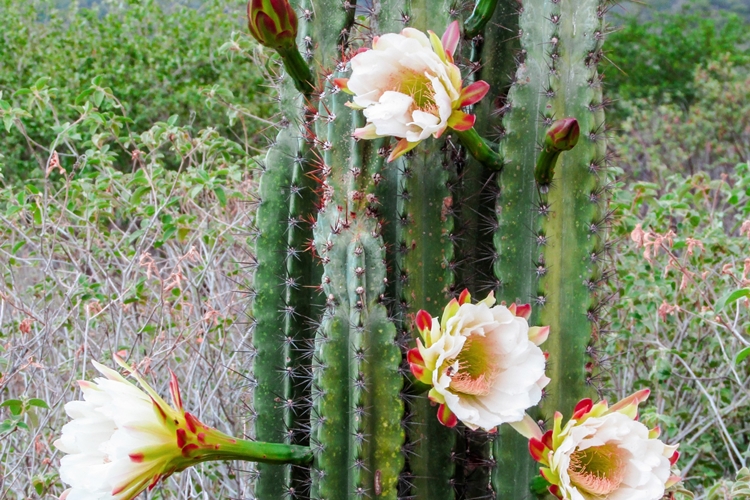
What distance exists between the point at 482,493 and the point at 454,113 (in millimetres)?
839

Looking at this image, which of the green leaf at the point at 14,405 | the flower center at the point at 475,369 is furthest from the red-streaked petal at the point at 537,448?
the green leaf at the point at 14,405

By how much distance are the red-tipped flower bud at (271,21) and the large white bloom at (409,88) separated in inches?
6.6

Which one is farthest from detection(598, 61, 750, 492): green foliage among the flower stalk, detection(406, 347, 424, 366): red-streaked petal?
detection(406, 347, 424, 366): red-streaked petal

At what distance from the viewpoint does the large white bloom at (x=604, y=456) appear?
4.42 feet

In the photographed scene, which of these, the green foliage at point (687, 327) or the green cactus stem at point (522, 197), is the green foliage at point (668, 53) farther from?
the green cactus stem at point (522, 197)

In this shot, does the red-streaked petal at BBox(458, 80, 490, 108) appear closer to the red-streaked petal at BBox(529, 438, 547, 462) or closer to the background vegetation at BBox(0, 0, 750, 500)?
the background vegetation at BBox(0, 0, 750, 500)

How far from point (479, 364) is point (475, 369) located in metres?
0.01

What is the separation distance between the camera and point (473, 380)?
4.50 ft

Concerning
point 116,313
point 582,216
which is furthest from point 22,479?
point 582,216

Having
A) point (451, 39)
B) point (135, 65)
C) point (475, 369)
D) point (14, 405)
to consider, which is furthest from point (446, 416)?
point (135, 65)

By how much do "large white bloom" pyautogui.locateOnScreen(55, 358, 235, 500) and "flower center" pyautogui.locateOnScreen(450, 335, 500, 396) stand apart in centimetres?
43

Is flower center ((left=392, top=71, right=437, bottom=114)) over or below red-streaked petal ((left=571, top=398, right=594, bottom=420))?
A: over

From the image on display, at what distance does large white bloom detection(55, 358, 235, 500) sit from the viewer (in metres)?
1.24

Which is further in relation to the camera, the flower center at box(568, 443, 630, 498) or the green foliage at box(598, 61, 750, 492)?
the green foliage at box(598, 61, 750, 492)
